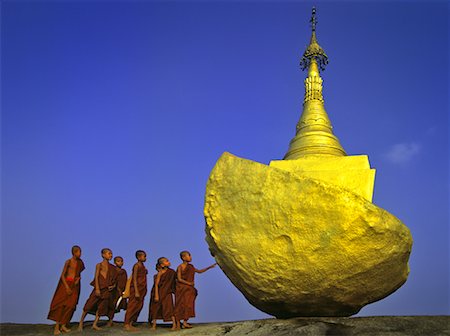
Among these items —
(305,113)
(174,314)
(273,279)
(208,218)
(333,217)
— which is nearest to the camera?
(333,217)

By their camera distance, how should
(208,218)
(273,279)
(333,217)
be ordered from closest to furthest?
1. (333,217)
2. (273,279)
3. (208,218)

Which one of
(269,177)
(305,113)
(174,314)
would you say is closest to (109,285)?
(174,314)

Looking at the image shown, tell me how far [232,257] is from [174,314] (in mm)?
2213

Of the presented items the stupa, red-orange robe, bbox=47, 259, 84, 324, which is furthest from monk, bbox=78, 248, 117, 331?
the stupa

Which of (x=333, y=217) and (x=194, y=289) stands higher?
(x=333, y=217)

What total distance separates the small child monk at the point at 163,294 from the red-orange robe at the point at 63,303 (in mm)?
1520

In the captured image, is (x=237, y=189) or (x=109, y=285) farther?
(x=109, y=285)

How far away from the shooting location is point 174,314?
766cm

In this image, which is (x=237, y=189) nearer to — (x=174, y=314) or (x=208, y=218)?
(x=208, y=218)

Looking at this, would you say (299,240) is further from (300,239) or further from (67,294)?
(67,294)

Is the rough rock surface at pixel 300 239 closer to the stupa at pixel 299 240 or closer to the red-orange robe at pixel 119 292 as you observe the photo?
the stupa at pixel 299 240

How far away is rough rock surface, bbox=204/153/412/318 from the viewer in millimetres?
5773

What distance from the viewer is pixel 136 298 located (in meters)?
8.00

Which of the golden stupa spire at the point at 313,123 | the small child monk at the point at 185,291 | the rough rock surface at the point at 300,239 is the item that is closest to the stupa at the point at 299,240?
the rough rock surface at the point at 300,239
